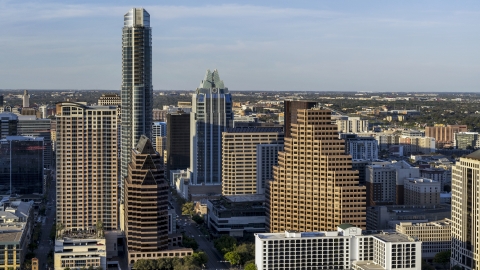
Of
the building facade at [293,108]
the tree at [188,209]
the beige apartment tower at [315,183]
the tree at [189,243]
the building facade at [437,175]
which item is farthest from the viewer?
the building facade at [437,175]

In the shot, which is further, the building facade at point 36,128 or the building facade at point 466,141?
the building facade at point 466,141

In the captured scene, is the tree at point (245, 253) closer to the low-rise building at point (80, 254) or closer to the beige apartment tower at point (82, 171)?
the low-rise building at point (80, 254)

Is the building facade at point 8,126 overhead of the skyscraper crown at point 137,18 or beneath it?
beneath

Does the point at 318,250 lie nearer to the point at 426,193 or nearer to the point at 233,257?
the point at 233,257

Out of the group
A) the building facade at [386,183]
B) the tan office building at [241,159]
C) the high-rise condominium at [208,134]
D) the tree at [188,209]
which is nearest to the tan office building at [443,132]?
the high-rise condominium at [208,134]

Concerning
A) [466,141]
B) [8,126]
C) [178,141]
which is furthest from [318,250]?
[466,141]
